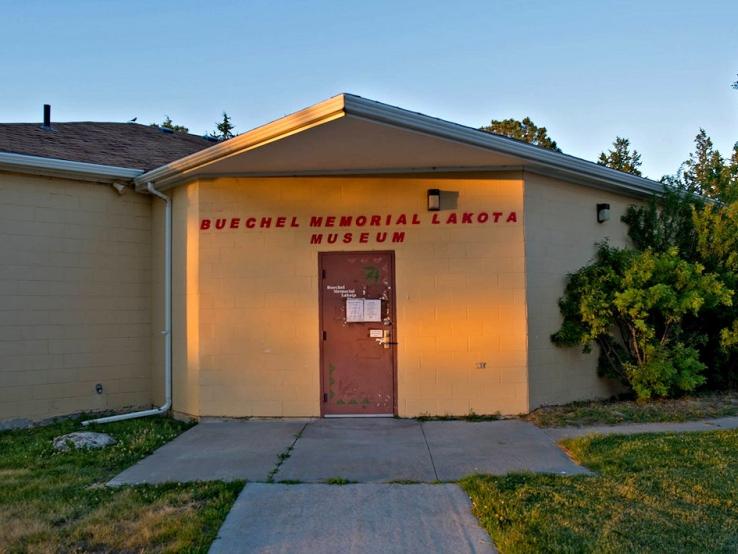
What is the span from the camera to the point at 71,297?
8.12m

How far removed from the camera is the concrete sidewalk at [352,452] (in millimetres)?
5320

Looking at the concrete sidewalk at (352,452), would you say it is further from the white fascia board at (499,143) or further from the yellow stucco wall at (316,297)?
the white fascia board at (499,143)


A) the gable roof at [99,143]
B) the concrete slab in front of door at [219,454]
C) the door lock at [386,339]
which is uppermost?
the gable roof at [99,143]

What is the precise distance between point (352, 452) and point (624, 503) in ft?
8.95

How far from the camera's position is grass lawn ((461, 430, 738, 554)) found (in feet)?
12.2

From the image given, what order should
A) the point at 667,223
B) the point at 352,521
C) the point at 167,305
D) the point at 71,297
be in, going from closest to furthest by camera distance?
the point at 352,521 → the point at 71,297 → the point at 167,305 → the point at 667,223

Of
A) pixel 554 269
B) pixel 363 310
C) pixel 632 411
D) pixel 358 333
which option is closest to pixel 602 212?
pixel 554 269

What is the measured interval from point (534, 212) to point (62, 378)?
22.7ft

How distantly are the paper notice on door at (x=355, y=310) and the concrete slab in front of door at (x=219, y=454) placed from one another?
59.8 inches

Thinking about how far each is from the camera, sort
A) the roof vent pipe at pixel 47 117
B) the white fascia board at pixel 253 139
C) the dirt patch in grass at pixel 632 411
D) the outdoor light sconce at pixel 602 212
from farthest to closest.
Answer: the roof vent pipe at pixel 47 117, the outdoor light sconce at pixel 602 212, the dirt patch in grass at pixel 632 411, the white fascia board at pixel 253 139

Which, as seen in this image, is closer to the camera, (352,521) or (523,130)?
(352,521)

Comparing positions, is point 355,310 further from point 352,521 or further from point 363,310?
point 352,521

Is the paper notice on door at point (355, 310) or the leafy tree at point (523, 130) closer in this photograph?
the paper notice on door at point (355, 310)

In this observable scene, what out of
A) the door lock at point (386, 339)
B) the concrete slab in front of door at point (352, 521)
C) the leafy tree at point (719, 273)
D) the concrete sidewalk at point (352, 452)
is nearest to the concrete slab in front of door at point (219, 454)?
the concrete sidewalk at point (352, 452)
